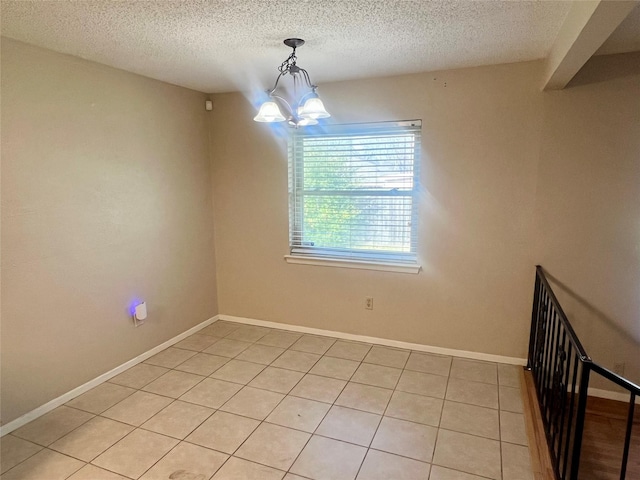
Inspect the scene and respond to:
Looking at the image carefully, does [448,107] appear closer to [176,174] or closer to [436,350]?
[436,350]

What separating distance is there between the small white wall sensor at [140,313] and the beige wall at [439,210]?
109 centimetres

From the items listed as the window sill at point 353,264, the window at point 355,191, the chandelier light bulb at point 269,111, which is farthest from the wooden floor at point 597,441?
the chandelier light bulb at point 269,111

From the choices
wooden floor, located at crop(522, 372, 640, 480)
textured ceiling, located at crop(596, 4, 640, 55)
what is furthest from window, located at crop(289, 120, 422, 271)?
wooden floor, located at crop(522, 372, 640, 480)

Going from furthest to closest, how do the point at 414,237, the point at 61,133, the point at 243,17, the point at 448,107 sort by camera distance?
the point at 414,237 → the point at 448,107 → the point at 61,133 → the point at 243,17

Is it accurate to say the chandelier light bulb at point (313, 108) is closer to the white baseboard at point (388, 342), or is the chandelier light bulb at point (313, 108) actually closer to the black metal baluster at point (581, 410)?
the black metal baluster at point (581, 410)

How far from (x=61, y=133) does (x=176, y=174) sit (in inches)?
40.6

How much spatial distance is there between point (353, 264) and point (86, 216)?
2078 mm

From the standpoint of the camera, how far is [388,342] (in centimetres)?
345

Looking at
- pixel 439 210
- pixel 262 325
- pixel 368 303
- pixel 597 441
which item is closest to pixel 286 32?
pixel 439 210

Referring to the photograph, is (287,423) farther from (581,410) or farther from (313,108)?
(313,108)

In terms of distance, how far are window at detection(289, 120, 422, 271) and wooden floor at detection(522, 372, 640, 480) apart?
1393 millimetres

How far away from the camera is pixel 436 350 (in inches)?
130

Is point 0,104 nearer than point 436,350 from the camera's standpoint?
Yes

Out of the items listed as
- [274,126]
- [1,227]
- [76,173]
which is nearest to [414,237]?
[274,126]
